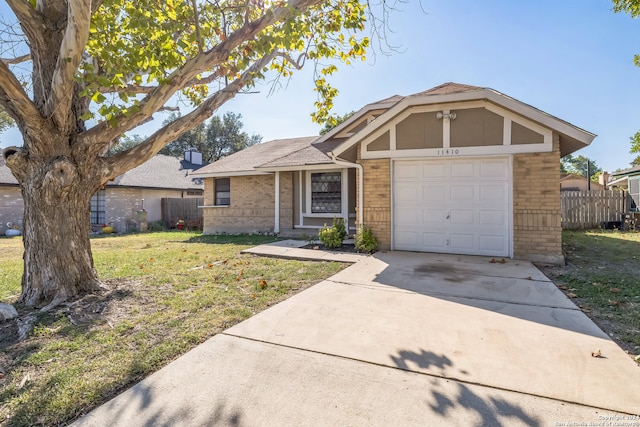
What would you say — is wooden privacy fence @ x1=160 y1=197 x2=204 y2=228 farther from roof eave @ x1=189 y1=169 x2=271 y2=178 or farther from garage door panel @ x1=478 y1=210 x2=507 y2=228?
garage door panel @ x1=478 y1=210 x2=507 y2=228

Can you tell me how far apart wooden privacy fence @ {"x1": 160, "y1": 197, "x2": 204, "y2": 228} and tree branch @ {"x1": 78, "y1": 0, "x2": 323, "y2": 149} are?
48.6ft

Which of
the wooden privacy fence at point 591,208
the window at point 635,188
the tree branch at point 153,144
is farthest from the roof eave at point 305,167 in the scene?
the window at point 635,188

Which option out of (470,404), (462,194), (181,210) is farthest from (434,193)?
(181,210)

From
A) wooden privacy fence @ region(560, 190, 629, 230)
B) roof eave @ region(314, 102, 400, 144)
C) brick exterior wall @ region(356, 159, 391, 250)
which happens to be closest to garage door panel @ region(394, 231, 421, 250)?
brick exterior wall @ region(356, 159, 391, 250)

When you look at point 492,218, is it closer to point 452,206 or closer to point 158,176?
point 452,206

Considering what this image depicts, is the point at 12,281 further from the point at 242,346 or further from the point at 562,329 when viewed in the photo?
the point at 562,329

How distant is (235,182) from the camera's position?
1502 cm

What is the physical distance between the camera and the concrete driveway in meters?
2.22

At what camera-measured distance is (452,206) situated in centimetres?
798

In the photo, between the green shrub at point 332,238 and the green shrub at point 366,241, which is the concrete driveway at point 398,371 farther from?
the green shrub at point 332,238

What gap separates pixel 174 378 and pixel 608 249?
36.0 ft

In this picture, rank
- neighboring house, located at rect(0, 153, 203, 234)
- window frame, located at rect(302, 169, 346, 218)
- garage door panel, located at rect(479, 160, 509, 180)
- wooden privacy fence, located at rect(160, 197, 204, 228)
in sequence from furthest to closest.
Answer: wooden privacy fence, located at rect(160, 197, 204, 228)
neighboring house, located at rect(0, 153, 203, 234)
window frame, located at rect(302, 169, 346, 218)
garage door panel, located at rect(479, 160, 509, 180)

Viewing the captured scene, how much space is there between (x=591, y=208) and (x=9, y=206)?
27.4 meters

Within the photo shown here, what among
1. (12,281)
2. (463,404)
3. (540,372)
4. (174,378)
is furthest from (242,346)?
(12,281)
